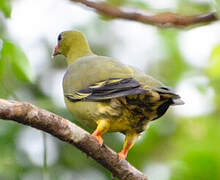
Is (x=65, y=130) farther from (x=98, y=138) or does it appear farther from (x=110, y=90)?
(x=110, y=90)

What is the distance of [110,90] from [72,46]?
1633mm

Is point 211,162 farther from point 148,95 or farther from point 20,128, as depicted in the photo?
point 20,128

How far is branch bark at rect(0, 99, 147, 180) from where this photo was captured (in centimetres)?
351

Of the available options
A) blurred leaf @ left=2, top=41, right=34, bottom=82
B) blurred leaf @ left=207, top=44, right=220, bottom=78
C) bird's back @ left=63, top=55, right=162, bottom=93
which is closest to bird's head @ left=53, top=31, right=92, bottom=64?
bird's back @ left=63, top=55, right=162, bottom=93

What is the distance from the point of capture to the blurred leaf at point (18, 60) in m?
4.18

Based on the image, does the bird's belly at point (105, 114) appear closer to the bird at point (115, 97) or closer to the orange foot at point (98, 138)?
the bird at point (115, 97)

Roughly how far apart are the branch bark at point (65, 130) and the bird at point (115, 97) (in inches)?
3.9

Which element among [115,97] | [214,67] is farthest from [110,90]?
[214,67]

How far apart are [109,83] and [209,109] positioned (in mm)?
3787

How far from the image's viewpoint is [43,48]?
25.6 ft

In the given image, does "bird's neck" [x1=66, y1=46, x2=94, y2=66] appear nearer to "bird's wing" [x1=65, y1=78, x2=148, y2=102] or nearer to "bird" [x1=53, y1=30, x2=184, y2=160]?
"bird" [x1=53, y1=30, x2=184, y2=160]

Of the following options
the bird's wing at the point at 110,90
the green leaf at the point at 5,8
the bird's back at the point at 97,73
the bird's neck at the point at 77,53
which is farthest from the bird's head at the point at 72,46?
A: the green leaf at the point at 5,8

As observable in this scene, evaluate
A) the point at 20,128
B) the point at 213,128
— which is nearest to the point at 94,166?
the point at 20,128

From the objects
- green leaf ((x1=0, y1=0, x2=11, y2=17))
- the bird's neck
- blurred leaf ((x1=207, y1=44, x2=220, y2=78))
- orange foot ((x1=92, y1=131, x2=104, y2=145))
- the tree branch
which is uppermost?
the tree branch
